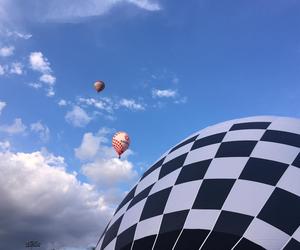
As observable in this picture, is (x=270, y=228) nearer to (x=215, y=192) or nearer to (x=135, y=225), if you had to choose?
(x=215, y=192)

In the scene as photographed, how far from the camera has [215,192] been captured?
8781 mm

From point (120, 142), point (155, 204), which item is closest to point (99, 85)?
point (120, 142)

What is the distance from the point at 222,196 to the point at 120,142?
53.8ft

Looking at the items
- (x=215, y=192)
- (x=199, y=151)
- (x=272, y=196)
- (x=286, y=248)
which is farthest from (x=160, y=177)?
(x=286, y=248)

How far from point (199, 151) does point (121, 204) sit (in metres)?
2.43

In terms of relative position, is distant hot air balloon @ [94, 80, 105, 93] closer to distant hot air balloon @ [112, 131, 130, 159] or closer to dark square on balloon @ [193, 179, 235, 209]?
distant hot air balloon @ [112, 131, 130, 159]

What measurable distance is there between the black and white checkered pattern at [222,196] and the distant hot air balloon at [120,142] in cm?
1335

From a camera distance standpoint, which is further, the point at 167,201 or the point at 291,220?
the point at 167,201

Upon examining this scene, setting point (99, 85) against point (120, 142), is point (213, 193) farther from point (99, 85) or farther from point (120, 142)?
point (99, 85)

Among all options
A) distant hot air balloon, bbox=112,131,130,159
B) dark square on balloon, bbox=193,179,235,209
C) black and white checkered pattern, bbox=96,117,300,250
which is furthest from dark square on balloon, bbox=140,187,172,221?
distant hot air balloon, bbox=112,131,130,159

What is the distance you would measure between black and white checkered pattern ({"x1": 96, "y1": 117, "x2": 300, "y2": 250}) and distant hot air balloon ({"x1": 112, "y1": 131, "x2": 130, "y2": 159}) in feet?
43.8

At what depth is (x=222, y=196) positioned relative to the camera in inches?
339

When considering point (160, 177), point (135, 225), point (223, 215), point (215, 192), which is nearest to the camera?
point (223, 215)

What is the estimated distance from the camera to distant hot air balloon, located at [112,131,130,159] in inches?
968
